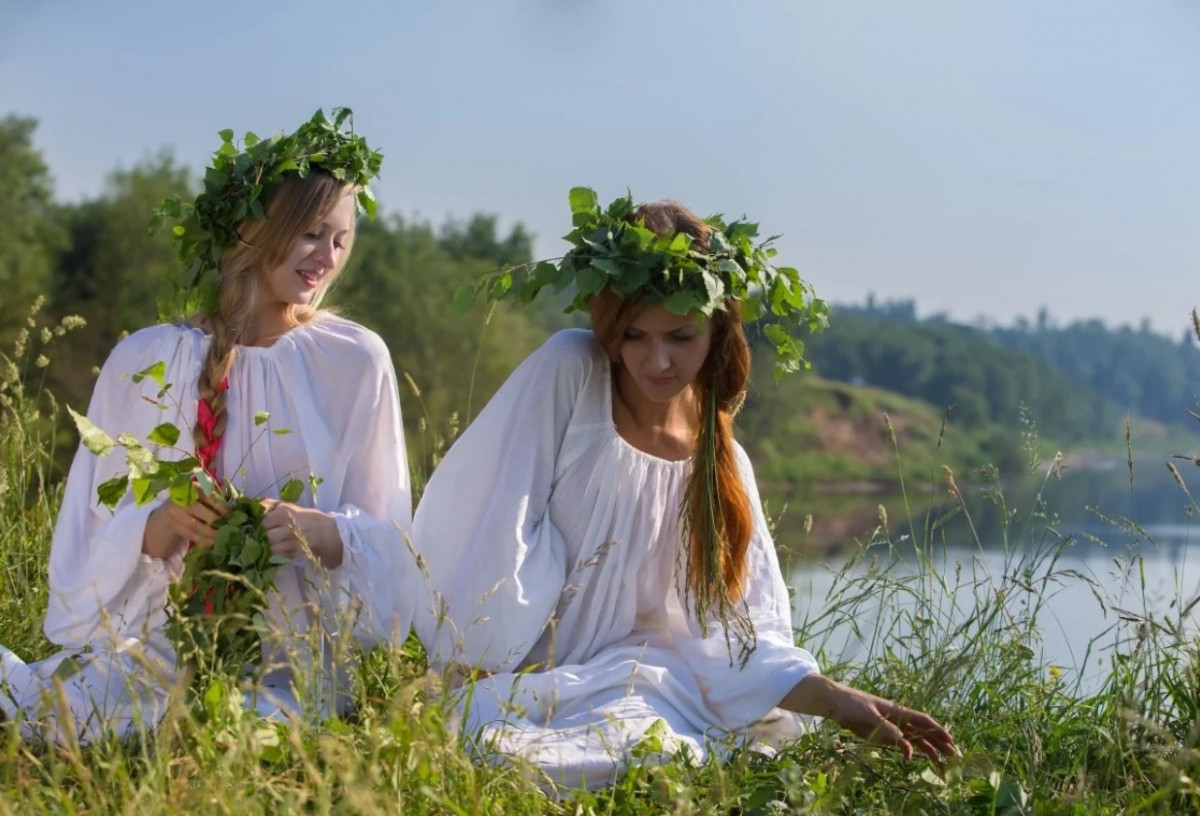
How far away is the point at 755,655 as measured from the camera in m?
3.73

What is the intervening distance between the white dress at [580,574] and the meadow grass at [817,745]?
9.0 inches

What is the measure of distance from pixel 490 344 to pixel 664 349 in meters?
32.0

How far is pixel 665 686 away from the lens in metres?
3.66

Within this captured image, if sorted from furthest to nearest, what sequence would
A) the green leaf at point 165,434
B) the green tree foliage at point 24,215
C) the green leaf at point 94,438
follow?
1. the green tree foliage at point 24,215
2. the green leaf at point 165,434
3. the green leaf at point 94,438

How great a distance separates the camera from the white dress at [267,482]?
3746 mm

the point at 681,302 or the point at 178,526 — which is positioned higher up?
the point at 681,302

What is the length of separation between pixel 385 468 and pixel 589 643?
2.59ft

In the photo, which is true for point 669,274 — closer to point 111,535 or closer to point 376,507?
point 376,507

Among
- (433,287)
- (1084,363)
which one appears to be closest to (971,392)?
(1084,363)

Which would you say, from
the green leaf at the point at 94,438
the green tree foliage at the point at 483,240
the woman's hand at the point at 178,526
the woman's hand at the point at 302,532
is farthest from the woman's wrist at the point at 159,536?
the green tree foliage at the point at 483,240

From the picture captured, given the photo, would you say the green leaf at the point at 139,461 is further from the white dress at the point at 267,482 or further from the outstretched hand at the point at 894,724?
the outstretched hand at the point at 894,724

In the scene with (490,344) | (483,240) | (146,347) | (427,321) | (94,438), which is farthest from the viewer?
(483,240)

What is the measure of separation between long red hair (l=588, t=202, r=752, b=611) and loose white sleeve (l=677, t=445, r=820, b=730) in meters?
0.07

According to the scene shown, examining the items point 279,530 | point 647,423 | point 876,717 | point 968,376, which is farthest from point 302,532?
point 968,376
